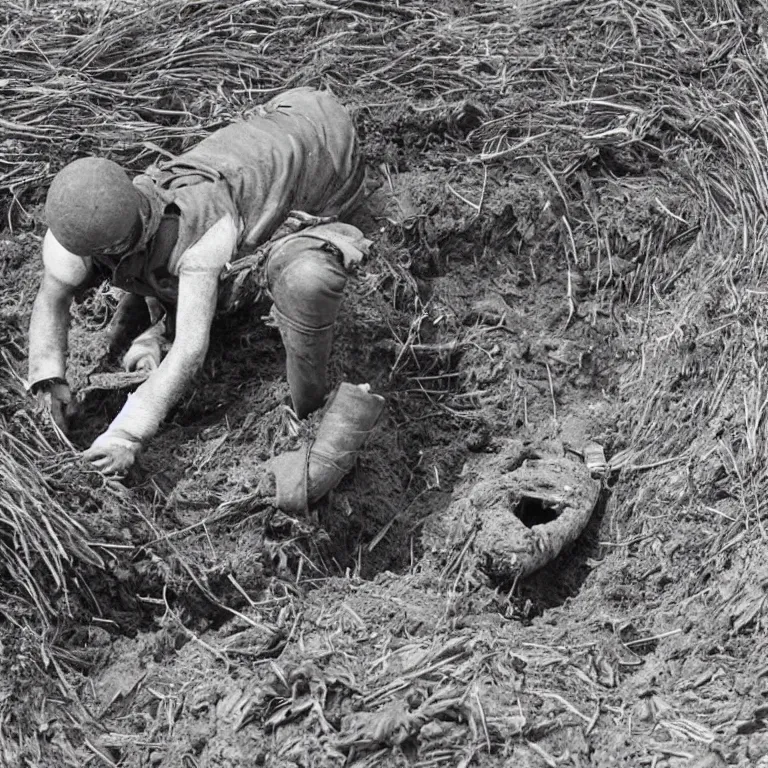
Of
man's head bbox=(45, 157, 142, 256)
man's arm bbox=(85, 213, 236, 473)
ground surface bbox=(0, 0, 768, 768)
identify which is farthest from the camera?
man's arm bbox=(85, 213, 236, 473)

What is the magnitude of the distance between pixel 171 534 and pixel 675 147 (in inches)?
97.9

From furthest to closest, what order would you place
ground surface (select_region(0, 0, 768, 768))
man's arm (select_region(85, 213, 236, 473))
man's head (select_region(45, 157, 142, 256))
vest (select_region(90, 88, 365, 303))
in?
vest (select_region(90, 88, 365, 303)), man's arm (select_region(85, 213, 236, 473)), man's head (select_region(45, 157, 142, 256)), ground surface (select_region(0, 0, 768, 768))

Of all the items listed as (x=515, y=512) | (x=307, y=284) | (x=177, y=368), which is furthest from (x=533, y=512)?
(x=177, y=368)

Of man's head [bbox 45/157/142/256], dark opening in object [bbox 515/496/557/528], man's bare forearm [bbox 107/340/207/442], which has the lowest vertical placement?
dark opening in object [bbox 515/496/557/528]

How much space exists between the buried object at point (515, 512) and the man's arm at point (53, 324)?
1.20 meters

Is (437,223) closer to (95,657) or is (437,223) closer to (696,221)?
(696,221)

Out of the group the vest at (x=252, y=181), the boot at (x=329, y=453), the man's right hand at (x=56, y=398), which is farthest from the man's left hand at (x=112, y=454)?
the vest at (x=252, y=181)

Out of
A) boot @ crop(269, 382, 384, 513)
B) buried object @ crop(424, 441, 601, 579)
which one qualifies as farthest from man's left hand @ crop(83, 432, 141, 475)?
buried object @ crop(424, 441, 601, 579)

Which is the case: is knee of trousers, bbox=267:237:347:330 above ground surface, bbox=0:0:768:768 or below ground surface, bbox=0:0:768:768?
above

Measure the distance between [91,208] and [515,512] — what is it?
1.51 m

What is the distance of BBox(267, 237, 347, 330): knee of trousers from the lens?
153 inches

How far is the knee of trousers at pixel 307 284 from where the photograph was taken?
12.7 feet

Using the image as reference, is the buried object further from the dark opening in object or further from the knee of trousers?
the knee of trousers

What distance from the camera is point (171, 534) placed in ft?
12.8
